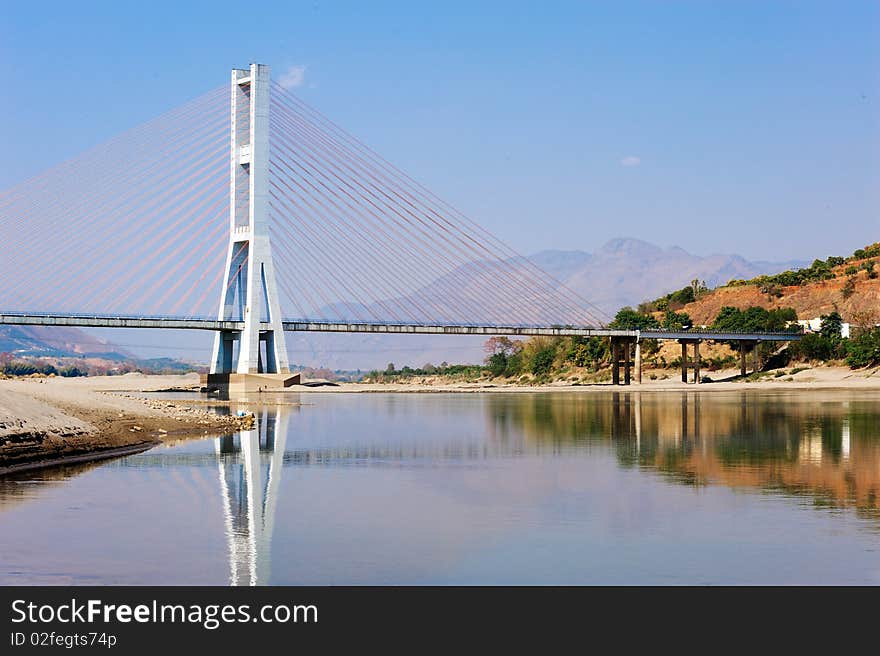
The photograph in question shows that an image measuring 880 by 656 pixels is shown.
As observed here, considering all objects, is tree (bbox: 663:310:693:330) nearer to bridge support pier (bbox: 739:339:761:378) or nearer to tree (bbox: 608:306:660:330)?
tree (bbox: 608:306:660:330)

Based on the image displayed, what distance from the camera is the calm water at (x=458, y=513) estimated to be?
527 inches

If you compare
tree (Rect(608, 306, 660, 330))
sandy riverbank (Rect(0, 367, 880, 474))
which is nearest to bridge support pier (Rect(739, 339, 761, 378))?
tree (Rect(608, 306, 660, 330))

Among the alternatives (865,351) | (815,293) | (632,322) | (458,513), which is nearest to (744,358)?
(865,351)

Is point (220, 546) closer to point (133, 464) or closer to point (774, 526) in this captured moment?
point (774, 526)

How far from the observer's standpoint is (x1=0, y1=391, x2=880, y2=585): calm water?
527 inches

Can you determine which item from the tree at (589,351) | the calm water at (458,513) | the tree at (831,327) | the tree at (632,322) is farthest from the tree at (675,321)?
the calm water at (458,513)

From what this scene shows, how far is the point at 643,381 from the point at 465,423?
6304cm

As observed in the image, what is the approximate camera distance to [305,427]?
1599 inches

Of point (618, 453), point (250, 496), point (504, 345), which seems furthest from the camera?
point (504, 345)

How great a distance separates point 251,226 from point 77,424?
4936 centimetres

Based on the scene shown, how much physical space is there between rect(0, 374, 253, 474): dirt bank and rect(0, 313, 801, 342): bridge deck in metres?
43.8

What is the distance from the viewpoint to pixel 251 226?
7588 centimetres

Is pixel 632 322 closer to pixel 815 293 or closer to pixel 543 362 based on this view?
pixel 543 362

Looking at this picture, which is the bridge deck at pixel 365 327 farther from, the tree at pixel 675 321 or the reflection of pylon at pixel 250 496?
the reflection of pylon at pixel 250 496
